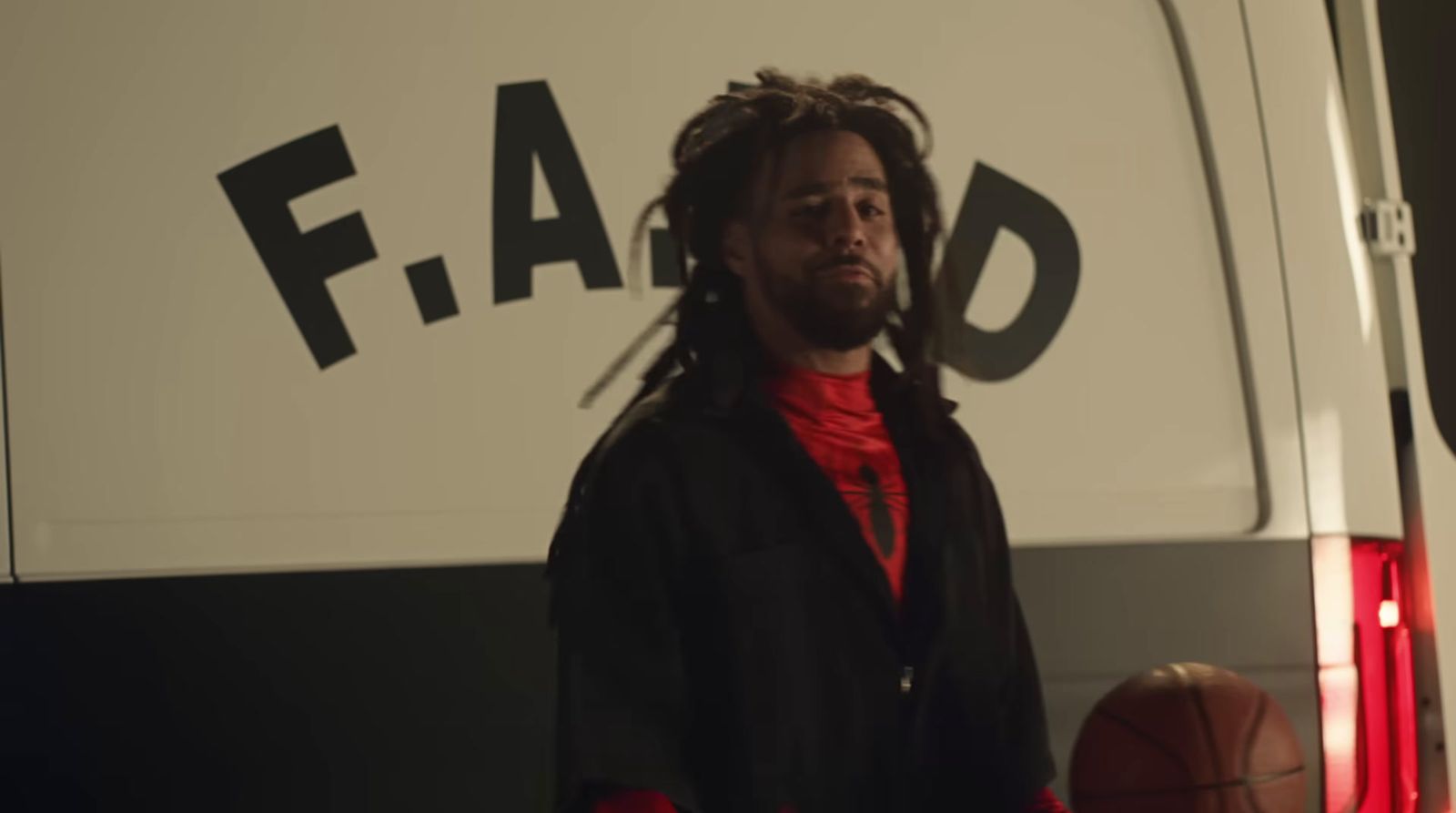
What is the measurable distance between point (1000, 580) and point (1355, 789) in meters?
0.68

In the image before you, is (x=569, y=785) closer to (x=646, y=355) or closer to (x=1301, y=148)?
(x=646, y=355)

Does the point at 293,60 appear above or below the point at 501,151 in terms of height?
above

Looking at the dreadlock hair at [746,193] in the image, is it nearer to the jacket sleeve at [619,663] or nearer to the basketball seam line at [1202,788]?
the jacket sleeve at [619,663]

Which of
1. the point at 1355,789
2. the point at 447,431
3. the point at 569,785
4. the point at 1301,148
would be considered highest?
the point at 1301,148

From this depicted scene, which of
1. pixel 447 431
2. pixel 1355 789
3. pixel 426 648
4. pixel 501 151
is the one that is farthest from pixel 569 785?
pixel 1355 789

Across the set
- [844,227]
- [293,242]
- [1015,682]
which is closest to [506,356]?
[293,242]

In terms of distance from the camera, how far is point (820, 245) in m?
2.48

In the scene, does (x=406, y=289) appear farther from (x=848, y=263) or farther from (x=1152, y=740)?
(x=1152, y=740)

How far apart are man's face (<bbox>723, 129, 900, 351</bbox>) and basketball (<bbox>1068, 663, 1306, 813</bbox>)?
0.65 meters

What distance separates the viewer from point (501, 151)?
7.66 feet

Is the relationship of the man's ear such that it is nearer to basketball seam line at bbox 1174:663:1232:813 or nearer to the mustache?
the mustache

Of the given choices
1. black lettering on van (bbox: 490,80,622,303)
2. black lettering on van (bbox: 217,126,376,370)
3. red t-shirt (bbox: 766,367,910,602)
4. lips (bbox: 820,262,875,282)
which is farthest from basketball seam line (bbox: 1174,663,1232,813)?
black lettering on van (bbox: 217,126,376,370)

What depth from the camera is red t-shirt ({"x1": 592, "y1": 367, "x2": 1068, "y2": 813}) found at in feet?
7.87

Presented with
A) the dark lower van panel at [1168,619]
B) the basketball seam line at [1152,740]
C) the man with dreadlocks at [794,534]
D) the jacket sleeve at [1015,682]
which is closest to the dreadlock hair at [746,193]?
the man with dreadlocks at [794,534]
